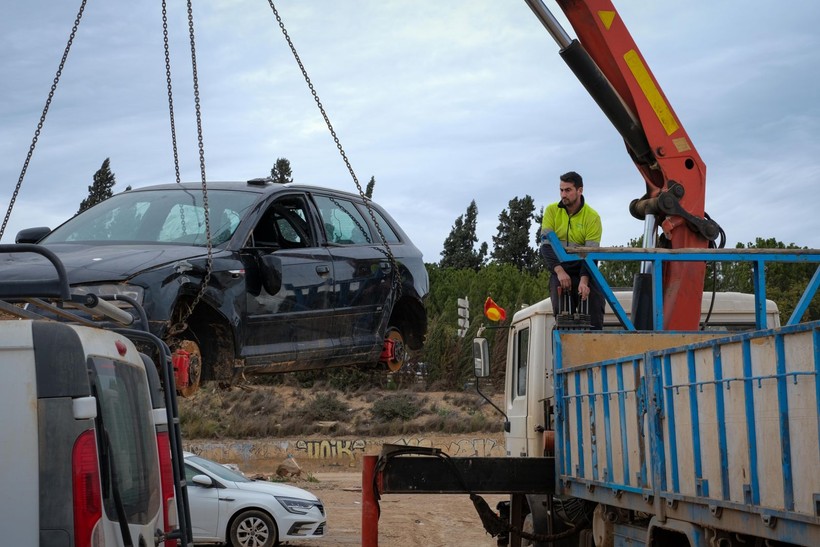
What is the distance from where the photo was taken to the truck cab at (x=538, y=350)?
33.6 feet

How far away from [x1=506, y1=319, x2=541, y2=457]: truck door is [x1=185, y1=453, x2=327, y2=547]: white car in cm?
605

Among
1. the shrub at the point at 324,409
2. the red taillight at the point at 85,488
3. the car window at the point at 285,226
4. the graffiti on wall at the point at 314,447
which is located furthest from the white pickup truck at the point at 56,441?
the shrub at the point at 324,409

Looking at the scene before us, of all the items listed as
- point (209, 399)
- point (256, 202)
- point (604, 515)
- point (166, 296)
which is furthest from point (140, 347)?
point (209, 399)

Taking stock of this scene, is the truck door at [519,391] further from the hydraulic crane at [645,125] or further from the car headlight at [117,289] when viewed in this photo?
the car headlight at [117,289]

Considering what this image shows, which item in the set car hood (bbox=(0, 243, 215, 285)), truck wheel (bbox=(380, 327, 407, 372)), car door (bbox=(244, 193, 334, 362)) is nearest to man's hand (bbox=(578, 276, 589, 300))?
truck wheel (bbox=(380, 327, 407, 372))

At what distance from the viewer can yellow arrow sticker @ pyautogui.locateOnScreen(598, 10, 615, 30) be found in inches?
409

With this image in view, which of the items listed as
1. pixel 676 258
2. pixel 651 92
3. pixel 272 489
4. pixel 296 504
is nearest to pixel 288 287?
pixel 676 258

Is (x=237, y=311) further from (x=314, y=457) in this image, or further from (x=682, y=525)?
(x=314, y=457)

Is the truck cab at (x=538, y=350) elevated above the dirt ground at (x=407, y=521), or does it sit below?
above

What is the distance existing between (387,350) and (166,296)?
2451 millimetres

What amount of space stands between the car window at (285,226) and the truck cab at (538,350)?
2.39 meters

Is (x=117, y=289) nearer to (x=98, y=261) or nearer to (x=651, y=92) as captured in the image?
(x=98, y=261)

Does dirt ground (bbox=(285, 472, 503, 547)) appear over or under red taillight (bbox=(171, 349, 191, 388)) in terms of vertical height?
under

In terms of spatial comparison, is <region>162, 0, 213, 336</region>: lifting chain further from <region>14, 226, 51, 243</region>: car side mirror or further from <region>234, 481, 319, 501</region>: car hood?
<region>234, 481, 319, 501</region>: car hood
